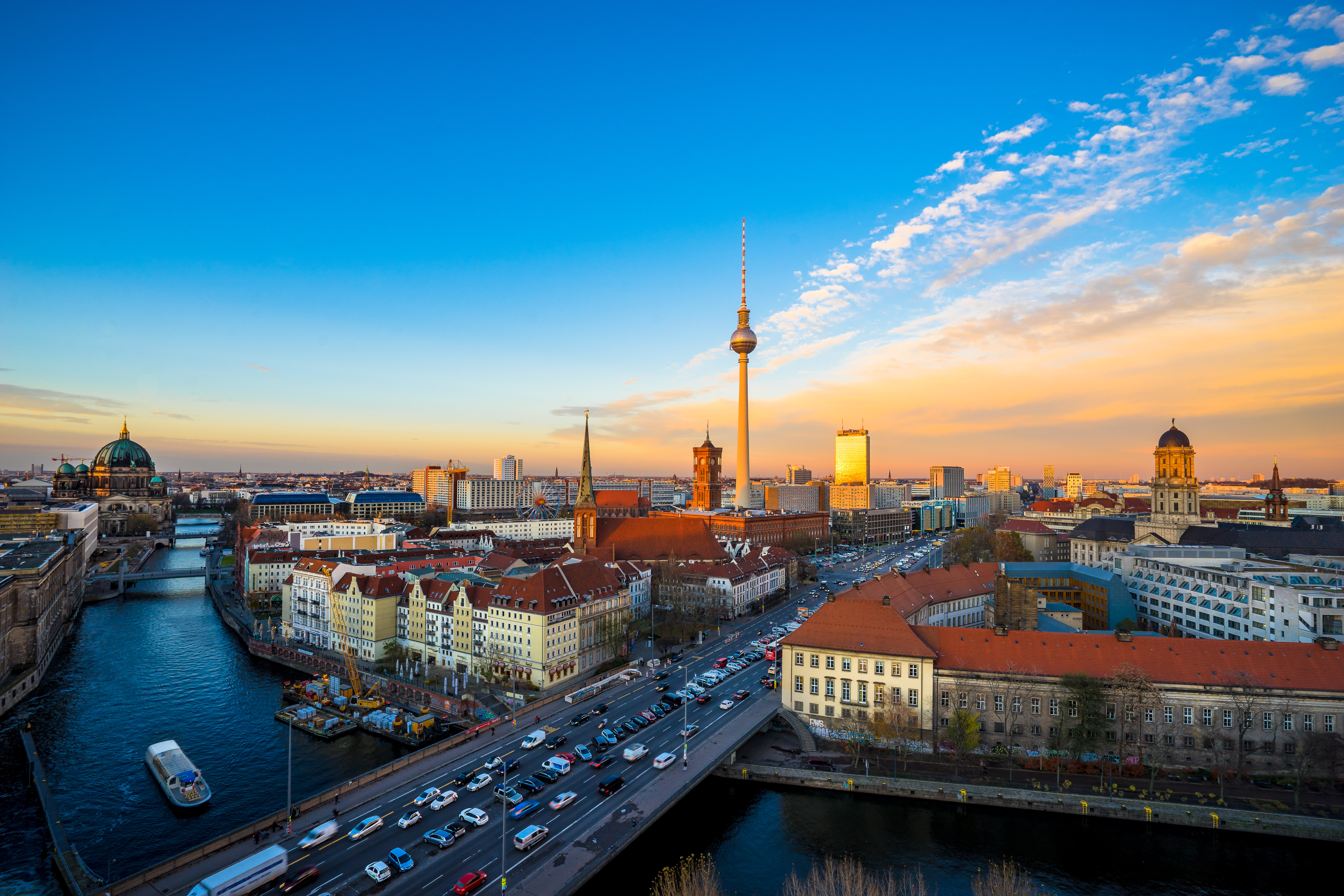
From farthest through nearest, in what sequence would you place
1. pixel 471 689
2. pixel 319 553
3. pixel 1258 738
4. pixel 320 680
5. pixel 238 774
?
pixel 319 553 → pixel 320 680 → pixel 471 689 → pixel 238 774 → pixel 1258 738

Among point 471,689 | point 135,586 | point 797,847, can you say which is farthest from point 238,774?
point 135,586

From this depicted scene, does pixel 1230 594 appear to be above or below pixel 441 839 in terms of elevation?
above

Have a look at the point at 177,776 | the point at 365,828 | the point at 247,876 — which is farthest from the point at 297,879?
the point at 177,776

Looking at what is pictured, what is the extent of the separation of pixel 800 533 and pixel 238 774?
132 m

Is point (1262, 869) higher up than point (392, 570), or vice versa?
point (392, 570)

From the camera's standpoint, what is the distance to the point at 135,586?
122 m

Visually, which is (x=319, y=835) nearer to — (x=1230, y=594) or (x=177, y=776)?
(x=177, y=776)

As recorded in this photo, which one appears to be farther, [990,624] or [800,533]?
[800,533]

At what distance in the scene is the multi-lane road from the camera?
99.3 ft

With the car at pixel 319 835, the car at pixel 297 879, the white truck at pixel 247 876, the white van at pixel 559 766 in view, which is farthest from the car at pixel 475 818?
the white truck at pixel 247 876

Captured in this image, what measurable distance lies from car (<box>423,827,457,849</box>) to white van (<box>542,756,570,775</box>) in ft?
26.5

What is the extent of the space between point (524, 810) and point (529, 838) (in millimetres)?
2782

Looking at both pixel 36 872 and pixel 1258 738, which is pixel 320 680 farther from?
pixel 1258 738

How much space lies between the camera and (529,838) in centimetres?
3288
